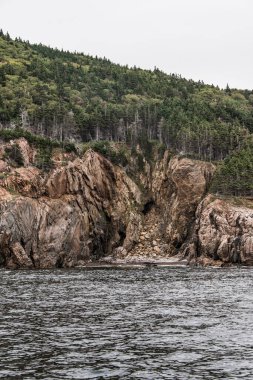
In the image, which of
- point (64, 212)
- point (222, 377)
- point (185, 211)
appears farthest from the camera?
point (185, 211)

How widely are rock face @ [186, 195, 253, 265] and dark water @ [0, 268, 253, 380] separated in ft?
205

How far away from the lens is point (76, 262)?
14088cm

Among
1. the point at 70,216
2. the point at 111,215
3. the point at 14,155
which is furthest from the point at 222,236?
the point at 14,155

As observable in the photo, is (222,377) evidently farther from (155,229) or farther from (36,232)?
(155,229)

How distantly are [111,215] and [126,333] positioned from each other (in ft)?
398

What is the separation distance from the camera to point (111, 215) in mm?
163000

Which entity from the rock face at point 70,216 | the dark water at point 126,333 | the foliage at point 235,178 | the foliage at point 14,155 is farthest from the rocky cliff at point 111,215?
the dark water at point 126,333

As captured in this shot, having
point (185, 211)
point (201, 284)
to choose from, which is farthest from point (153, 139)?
point (201, 284)

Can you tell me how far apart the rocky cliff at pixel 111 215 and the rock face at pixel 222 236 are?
10.1 inches

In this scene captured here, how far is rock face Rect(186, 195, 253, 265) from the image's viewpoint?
13788cm

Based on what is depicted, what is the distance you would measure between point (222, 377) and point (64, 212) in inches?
4552

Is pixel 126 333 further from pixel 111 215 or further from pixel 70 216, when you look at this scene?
pixel 111 215

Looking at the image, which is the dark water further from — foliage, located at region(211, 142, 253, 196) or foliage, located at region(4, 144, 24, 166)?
foliage, located at region(211, 142, 253, 196)

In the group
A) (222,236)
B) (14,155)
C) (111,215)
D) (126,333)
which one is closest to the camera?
(126,333)
